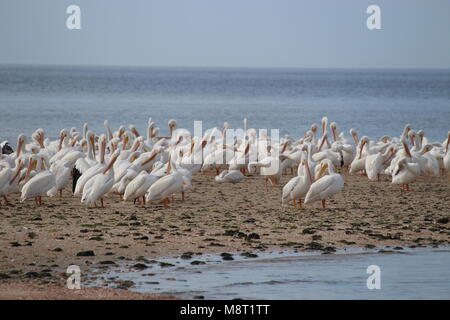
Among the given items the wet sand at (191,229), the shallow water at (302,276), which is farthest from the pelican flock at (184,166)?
the shallow water at (302,276)

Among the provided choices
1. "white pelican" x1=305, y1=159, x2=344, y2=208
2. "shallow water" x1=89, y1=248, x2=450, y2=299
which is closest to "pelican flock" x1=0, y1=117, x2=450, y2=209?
"white pelican" x1=305, y1=159, x2=344, y2=208

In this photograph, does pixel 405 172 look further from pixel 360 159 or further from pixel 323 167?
pixel 360 159

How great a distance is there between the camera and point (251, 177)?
648 inches

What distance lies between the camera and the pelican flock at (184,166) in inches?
482

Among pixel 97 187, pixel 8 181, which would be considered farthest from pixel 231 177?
pixel 8 181

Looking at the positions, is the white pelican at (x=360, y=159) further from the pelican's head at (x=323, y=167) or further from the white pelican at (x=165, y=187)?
the white pelican at (x=165, y=187)

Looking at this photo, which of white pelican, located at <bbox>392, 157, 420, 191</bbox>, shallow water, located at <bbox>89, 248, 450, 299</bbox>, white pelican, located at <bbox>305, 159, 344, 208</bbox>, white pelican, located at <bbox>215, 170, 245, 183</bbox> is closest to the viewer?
shallow water, located at <bbox>89, 248, 450, 299</bbox>

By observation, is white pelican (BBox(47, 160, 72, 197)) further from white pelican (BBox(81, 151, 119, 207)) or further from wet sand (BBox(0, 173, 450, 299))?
white pelican (BBox(81, 151, 119, 207))

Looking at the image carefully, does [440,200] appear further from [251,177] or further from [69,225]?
[69,225]

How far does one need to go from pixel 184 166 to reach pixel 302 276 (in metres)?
7.30

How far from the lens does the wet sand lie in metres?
8.88

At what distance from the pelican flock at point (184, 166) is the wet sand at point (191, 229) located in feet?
0.85

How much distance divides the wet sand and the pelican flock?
26cm
